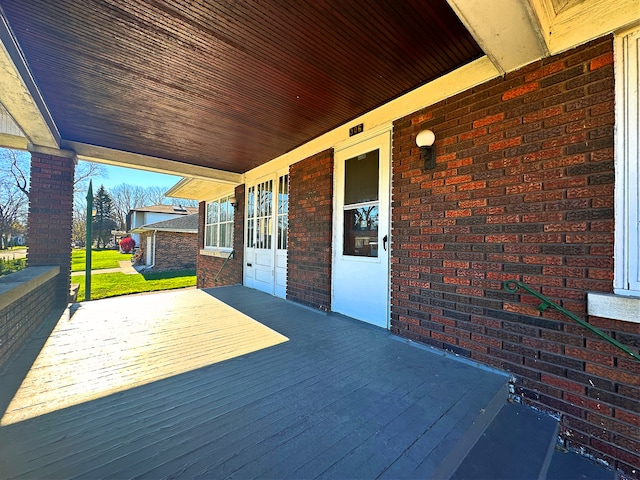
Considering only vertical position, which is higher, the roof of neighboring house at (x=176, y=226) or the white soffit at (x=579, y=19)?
the white soffit at (x=579, y=19)

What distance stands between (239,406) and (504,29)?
3.05m

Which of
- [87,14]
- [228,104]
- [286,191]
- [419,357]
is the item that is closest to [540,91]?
[419,357]

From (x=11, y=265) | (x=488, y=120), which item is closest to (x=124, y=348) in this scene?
(x=11, y=265)

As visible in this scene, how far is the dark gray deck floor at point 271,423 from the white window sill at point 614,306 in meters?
0.82

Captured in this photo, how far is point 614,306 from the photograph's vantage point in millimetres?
1660

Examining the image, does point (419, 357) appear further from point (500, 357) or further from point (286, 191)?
point (286, 191)

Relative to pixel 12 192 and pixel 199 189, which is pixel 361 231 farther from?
pixel 199 189

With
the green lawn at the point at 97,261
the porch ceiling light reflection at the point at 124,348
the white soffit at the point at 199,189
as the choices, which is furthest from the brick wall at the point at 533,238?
the green lawn at the point at 97,261

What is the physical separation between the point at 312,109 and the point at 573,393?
3.66 m

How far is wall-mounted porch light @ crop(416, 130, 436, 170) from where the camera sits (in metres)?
2.68

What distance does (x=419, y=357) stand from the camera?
2.51 m

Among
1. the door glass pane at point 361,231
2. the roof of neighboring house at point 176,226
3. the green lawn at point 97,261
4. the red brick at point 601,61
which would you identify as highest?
the red brick at point 601,61

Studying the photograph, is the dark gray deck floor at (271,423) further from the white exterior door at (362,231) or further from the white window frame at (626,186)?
the white exterior door at (362,231)

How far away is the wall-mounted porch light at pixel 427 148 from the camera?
8.78 feet
